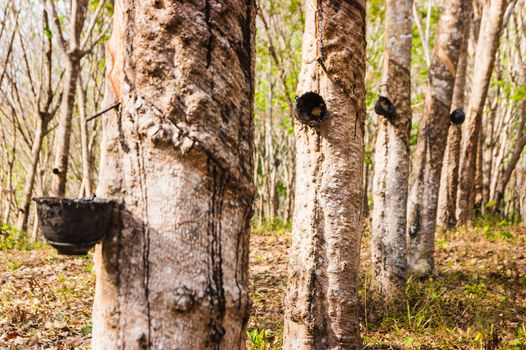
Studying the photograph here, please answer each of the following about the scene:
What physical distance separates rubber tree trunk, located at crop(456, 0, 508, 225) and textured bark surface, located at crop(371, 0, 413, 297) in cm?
403

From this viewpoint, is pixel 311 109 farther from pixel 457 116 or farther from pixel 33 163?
pixel 33 163

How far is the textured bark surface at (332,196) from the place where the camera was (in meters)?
3.05

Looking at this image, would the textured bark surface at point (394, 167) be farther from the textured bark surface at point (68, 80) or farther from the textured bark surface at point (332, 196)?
the textured bark surface at point (68, 80)

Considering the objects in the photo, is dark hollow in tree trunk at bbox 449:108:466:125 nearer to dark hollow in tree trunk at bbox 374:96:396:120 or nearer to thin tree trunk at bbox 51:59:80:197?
dark hollow in tree trunk at bbox 374:96:396:120

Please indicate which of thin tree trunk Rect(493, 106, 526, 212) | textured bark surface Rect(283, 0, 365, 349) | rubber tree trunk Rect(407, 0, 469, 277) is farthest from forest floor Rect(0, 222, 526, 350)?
thin tree trunk Rect(493, 106, 526, 212)

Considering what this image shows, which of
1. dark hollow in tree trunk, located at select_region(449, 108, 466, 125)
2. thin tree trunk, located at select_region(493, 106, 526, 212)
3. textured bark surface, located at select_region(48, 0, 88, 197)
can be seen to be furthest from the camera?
thin tree trunk, located at select_region(493, 106, 526, 212)

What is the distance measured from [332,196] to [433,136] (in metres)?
2.96

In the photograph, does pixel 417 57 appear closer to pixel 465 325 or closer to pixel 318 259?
pixel 465 325

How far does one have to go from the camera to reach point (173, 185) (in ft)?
3.73

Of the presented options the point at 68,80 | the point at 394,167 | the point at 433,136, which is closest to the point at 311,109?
the point at 394,167

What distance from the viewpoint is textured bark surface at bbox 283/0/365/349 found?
3047mm

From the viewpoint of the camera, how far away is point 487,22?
7949mm

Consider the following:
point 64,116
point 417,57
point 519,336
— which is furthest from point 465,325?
point 417,57

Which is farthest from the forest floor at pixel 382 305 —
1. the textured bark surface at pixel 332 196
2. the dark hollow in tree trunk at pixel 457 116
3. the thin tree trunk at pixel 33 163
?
the thin tree trunk at pixel 33 163
